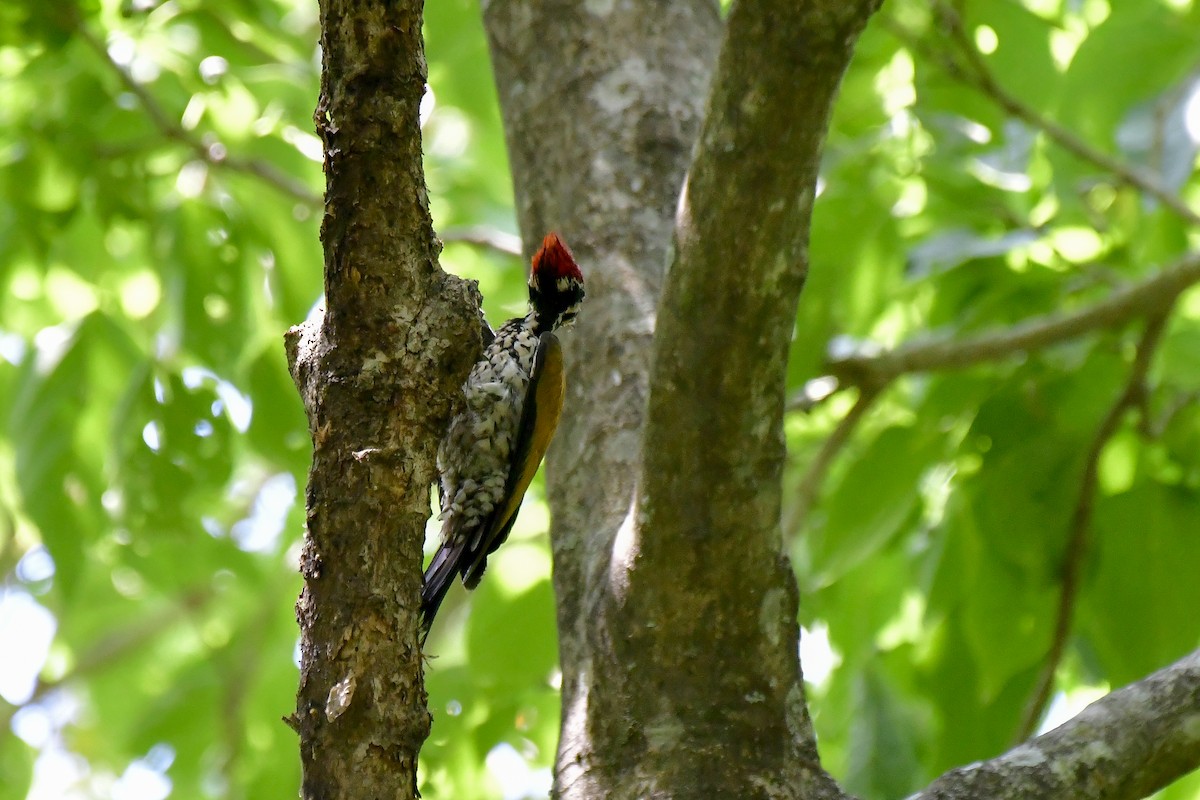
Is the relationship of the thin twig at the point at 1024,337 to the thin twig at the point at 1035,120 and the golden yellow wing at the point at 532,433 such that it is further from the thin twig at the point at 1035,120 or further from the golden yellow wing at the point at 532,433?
the golden yellow wing at the point at 532,433

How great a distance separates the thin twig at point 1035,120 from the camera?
Answer: 327 cm

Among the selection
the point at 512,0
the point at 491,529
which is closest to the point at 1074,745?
the point at 491,529

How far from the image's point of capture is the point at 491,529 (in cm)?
378

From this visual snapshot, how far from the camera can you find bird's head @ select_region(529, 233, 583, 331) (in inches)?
129

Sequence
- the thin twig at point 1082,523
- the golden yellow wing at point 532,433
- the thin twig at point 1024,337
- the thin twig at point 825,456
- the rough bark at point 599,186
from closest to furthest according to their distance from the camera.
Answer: the rough bark at point 599,186
the thin twig at point 1082,523
the thin twig at point 1024,337
the thin twig at point 825,456
the golden yellow wing at point 532,433

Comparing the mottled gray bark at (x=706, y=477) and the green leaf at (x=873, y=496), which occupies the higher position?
the green leaf at (x=873, y=496)

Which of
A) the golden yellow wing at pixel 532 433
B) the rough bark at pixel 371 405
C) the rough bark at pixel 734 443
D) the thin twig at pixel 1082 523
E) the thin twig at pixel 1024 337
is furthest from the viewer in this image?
the golden yellow wing at pixel 532 433

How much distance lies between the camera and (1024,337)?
11.0ft

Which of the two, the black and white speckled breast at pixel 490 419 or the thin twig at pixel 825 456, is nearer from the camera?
the thin twig at pixel 825 456

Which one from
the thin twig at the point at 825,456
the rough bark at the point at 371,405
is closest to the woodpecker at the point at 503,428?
the thin twig at the point at 825,456

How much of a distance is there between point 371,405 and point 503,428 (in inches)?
92.3

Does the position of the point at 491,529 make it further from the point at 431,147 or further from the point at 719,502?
the point at 431,147

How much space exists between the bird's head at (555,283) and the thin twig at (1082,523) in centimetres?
136

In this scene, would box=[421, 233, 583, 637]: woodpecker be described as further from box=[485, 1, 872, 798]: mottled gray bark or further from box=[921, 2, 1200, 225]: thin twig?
box=[921, 2, 1200, 225]: thin twig
